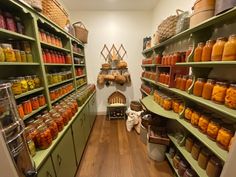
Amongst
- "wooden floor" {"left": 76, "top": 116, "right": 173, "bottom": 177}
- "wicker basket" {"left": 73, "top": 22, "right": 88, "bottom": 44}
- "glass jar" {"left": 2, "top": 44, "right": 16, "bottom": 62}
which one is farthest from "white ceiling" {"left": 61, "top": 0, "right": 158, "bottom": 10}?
"wooden floor" {"left": 76, "top": 116, "right": 173, "bottom": 177}

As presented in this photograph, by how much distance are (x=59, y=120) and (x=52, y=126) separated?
0.49ft

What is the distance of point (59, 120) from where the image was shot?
4.94 feet

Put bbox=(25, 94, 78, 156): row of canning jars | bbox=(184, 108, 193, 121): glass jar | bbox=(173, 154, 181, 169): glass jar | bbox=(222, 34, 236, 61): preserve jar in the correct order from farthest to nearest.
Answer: bbox=(173, 154, 181, 169): glass jar, bbox=(184, 108, 193, 121): glass jar, bbox=(25, 94, 78, 156): row of canning jars, bbox=(222, 34, 236, 61): preserve jar

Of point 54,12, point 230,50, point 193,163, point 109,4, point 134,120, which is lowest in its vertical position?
point 134,120

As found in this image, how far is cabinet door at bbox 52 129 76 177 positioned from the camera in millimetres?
1319

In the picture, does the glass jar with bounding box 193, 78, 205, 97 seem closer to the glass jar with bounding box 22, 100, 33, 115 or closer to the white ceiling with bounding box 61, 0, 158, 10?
the glass jar with bounding box 22, 100, 33, 115

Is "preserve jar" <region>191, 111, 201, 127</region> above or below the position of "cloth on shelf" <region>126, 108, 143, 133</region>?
above

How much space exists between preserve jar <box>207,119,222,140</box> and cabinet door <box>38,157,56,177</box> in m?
1.40

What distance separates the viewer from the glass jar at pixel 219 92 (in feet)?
3.51

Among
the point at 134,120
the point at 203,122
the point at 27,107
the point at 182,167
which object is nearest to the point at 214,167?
the point at 203,122

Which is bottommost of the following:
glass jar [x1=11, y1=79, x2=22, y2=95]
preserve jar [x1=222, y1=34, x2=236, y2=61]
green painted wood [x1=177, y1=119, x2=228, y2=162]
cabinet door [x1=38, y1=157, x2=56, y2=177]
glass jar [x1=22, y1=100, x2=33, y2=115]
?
cabinet door [x1=38, y1=157, x2=56, y2=177]

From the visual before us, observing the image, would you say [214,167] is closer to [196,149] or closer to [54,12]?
[196,149]

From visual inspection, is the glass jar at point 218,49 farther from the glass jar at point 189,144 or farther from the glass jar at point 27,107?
the glass jar at point 27,107

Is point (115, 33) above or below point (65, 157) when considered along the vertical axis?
above
